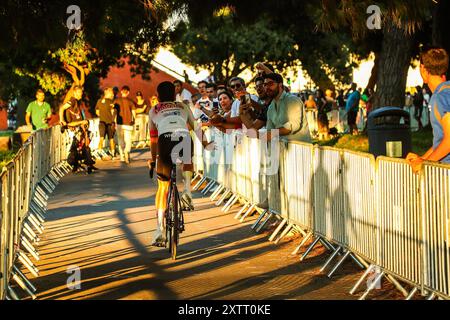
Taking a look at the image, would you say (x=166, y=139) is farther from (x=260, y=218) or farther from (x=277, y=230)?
(x=260, y=218)

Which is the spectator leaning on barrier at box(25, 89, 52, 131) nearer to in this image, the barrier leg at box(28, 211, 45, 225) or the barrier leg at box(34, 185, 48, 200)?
the barrier leg at box(34, 185, 48, 200)

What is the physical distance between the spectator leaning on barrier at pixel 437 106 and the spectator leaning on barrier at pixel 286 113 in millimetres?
4670

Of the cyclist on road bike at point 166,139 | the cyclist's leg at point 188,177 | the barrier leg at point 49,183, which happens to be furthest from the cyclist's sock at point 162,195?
the barrier leg at point 49,183

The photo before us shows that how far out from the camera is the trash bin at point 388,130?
16984 millimetres

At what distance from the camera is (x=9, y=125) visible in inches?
3093

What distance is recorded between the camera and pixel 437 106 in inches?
373

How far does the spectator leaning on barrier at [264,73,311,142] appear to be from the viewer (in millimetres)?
14516

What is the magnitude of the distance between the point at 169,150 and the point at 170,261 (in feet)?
4.67

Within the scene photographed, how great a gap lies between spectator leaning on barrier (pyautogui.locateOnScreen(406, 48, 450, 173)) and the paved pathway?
1.68 meters

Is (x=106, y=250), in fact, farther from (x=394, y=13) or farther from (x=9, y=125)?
(x=9, y=125)

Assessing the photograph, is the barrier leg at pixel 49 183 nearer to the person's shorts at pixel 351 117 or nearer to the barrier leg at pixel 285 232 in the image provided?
the barrier leg at pixel 285 232

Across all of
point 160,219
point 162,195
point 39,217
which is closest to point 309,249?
point 160,219

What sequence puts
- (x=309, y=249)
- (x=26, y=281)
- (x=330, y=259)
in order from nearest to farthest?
1. (x=26, y=281)
2. (x=330, y=259)
3. (x=309, y=249)
